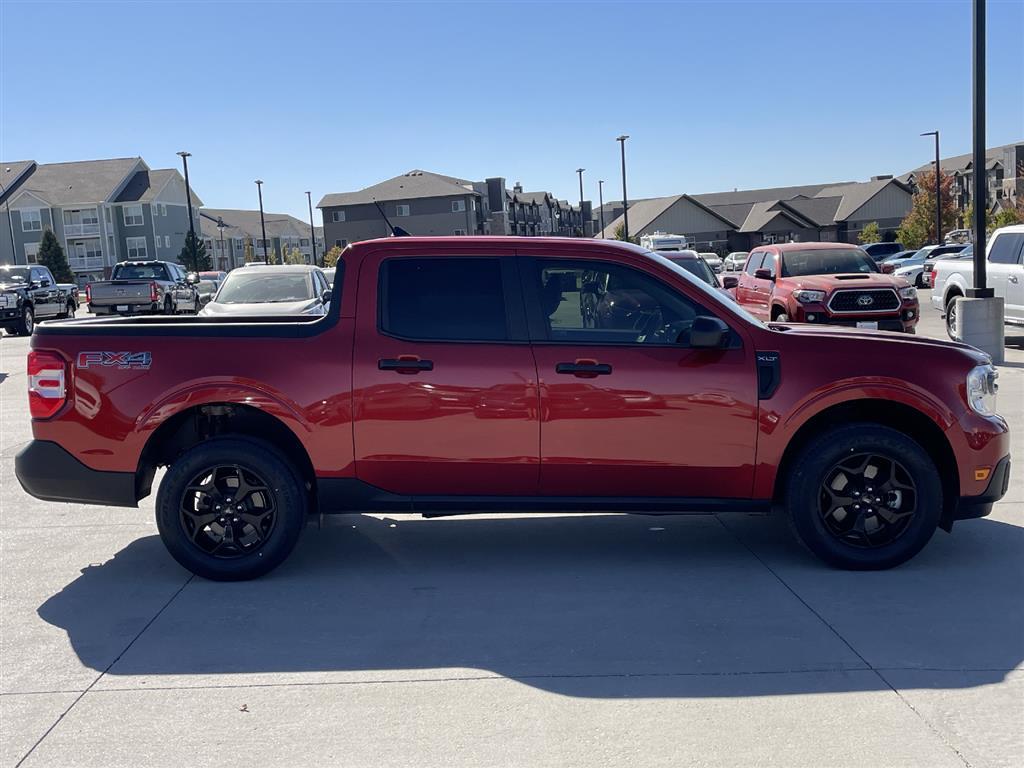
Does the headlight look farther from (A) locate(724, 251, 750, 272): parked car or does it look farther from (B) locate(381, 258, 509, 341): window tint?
(A) locate(724, 251, 750, 272): parked car

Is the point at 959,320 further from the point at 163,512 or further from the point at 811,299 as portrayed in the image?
the point at 163,512

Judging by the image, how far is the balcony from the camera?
77375 millimetres

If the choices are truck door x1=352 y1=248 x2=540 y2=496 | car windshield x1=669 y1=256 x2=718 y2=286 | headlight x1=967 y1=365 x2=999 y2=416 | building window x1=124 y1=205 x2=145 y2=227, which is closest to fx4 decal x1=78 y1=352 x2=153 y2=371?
truck door x1=352 y1=248 x2=540 y2=496

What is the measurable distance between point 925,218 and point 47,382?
71618mm

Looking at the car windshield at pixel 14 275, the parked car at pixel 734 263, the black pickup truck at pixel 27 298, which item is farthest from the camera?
the parked car at pixel 734 263

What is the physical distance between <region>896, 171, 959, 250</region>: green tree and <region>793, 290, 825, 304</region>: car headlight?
53.5m

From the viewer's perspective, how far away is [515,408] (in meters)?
5.59

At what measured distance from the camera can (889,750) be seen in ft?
12.1

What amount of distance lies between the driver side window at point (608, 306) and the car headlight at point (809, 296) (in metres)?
10.1

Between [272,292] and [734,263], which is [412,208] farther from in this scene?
[272,292]

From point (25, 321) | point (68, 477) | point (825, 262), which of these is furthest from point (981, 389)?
point (25, 321)

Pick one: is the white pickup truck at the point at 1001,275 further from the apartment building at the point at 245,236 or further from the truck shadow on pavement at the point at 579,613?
the apartment building at the point at 245,236

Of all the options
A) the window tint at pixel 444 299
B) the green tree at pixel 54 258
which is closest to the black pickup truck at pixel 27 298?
the window tint at pixel 444 299

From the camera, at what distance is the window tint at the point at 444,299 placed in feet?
18.7
